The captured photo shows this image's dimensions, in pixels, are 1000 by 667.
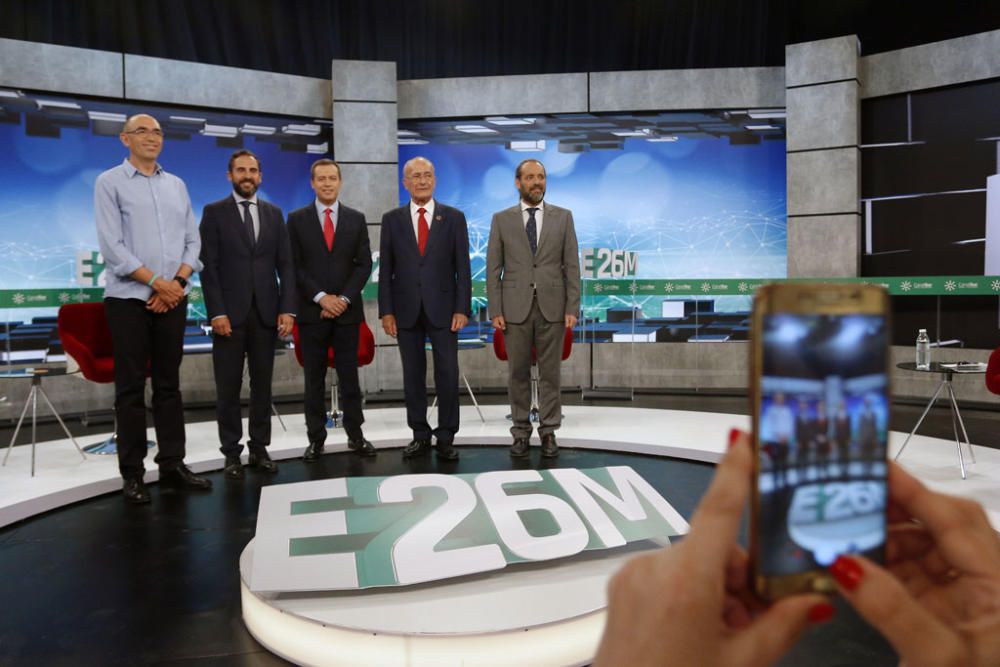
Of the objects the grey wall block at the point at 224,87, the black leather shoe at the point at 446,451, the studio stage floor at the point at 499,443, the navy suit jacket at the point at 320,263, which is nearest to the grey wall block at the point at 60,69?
the grey wall block at the point at 224,87

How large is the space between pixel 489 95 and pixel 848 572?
7.15 m

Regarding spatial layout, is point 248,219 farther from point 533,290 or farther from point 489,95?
point 489,95

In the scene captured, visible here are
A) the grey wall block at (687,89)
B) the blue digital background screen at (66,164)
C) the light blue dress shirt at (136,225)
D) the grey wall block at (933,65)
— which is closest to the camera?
the light blue dress shirt at (136,225)

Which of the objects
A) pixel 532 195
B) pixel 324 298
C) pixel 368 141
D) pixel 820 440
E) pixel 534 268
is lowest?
pixel 820 440

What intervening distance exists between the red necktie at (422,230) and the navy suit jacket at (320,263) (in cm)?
42

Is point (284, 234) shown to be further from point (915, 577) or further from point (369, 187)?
point (915, 577)

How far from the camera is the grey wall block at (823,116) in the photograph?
660 cm

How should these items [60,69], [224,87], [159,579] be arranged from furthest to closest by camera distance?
[224,87]
[60,69]
[159,579]

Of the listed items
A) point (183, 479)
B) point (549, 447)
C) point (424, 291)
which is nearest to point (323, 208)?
point (424, 291)

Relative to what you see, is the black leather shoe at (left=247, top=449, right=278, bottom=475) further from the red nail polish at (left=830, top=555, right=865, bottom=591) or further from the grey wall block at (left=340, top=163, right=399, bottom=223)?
the red nail polish at (left=830, top=555, right=865, bottom=591)

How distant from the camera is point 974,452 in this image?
411cm

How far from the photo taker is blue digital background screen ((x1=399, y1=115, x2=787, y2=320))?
7.37 meters

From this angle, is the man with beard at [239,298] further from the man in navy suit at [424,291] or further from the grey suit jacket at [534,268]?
the grey suit jacket at [534,268]

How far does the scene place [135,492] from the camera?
3525mm
